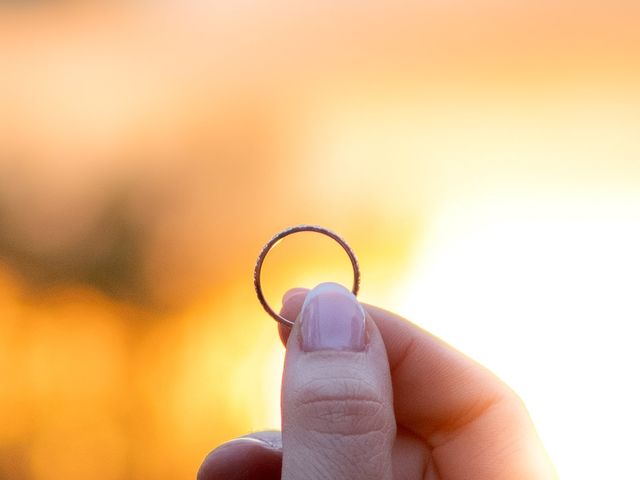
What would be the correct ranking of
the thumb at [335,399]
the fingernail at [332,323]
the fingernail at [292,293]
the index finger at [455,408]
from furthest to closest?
1. the fingernail at [292,293]
2. the index finger at [455,408]
3. the fingernail at [332,323]
4. the thumb at [335,399]

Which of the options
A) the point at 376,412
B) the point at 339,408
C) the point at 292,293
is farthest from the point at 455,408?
the point at 339,408

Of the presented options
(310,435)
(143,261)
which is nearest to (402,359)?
(310,435)

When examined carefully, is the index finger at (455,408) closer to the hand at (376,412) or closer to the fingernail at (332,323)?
the hand at (376,412)

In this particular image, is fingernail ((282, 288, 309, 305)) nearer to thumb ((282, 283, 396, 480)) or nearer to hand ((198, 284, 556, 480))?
hand ((198, 284, 556, 480))

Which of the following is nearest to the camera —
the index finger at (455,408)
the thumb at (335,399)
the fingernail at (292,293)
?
the thumb at (335,399)

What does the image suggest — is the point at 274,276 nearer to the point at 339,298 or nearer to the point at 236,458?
the point at 236,458

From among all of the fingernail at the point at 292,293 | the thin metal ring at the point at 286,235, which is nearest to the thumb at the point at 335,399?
the fingernail at the point at 292,293

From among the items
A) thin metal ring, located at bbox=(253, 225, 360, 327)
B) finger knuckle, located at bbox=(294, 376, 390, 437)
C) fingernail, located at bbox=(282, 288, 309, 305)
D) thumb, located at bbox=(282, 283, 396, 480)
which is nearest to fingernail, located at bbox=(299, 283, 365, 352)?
thumb, located at bbox=(282, 283, 396, 480)

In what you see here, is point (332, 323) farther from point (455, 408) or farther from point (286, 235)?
point (455, 408)

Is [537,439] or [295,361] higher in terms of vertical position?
[295,361]
